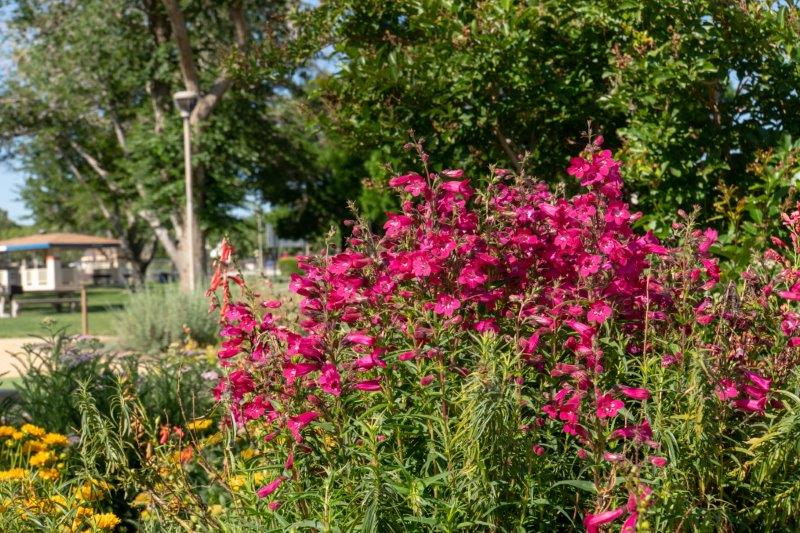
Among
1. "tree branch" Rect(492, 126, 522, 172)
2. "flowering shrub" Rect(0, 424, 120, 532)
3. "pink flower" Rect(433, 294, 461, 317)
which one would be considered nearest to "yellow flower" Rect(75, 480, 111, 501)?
"flowering shrub" Rect(0, 424, 120, 532)

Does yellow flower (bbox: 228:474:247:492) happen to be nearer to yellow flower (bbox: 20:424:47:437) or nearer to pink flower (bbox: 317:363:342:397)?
pink flower (bbox: 317:363:342:397)

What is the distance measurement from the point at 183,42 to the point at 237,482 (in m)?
14.9

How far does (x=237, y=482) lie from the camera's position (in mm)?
3186

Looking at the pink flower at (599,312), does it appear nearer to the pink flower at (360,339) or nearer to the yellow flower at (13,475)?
the pink flower at (360,339)

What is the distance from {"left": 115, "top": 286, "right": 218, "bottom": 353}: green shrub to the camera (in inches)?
452

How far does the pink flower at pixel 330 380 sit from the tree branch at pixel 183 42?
15051 mm

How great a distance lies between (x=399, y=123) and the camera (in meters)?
6.48

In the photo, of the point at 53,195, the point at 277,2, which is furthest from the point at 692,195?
the point at 53,195

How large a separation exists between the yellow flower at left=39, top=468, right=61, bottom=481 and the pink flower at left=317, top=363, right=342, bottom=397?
1.95m

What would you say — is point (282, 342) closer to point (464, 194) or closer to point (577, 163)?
point (464, 194)

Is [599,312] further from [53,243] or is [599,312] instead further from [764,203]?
Result: [53,243]

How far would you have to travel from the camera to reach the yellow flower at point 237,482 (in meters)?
3.07

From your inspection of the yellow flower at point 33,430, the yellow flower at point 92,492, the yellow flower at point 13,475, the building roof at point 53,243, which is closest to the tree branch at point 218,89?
the building roof at point 53,243

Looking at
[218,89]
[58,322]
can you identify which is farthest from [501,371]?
[58,322]
